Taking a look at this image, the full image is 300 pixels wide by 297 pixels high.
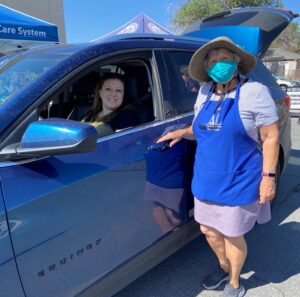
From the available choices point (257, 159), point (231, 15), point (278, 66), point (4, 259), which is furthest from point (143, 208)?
point (278, 66)

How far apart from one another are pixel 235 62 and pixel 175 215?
1.03 metres

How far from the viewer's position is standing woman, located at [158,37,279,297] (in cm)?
188

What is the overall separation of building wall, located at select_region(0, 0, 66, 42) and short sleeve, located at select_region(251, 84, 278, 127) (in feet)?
37.6

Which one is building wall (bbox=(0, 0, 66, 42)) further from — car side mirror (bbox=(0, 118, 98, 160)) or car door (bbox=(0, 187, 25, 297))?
car door (bbox=(0, 187, 25, 297))

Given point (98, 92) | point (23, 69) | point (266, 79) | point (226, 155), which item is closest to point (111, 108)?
point (98, 92)

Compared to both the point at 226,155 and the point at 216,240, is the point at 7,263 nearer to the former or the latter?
the point at 226,155

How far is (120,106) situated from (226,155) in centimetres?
84

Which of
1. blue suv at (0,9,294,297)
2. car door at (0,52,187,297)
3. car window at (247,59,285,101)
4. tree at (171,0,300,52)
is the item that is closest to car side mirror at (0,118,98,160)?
blue suv at (0,9,294,297)

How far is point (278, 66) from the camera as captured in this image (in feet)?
123

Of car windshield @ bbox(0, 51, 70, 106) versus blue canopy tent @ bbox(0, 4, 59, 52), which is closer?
car windshield @ bbox(0, 51, 70, 106)

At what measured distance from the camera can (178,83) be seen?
2387 millimetres

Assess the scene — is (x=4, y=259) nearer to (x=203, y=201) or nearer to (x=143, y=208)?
(x=143, y=208)

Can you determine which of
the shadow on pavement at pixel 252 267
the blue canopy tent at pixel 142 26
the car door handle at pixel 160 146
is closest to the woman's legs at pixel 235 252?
the shadow on pavement at pixel 252 267

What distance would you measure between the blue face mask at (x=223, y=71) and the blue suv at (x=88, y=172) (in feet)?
1.38
